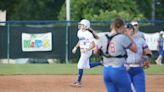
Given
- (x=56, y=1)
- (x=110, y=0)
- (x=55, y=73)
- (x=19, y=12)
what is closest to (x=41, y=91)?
(x=55, y=73)

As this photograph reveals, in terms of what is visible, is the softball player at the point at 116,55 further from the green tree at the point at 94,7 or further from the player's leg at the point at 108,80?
the green tree at the point at 94,7

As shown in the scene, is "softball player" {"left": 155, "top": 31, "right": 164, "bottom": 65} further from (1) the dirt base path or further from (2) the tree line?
(2) the tree line

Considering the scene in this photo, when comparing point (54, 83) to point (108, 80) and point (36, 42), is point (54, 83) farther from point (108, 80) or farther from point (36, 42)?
point (36, 42)

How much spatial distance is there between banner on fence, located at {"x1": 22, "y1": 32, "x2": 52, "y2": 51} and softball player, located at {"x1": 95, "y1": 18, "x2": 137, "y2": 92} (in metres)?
19.7

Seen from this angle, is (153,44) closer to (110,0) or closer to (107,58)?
(110,0)

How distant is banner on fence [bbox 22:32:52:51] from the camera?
29797 mm

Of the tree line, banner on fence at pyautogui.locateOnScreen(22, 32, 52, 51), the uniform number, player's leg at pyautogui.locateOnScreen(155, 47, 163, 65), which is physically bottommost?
player's leg at pyautogui.locateOnScreen(155, 47, 163, 65)

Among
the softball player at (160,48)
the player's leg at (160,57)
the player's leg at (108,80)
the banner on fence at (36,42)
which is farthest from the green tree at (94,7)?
the player's leg at (108,80)

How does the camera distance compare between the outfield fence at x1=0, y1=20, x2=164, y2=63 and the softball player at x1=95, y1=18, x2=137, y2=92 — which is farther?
the outfield fence at x1=0, y1=20, x2=164, y2=63

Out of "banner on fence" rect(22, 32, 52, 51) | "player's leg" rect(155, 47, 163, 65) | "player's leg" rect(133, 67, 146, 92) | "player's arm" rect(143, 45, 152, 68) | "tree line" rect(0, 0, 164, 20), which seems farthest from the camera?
"tree line" rect(0, 0, 164, 20)

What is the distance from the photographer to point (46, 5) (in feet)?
185

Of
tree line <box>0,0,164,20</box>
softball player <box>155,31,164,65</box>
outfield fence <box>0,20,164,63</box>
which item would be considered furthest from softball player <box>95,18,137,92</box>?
tree line <box>0,0,164,20</box>

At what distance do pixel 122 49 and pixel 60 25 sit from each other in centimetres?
2085

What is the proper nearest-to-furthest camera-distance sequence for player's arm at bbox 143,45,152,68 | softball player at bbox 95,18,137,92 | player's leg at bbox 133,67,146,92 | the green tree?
1. softball player at bbox 95,18,137,92
2. player's arm at bbox 143,45,152,68
3. player's leg at bbox 133,67,146,92
4. the green tree
